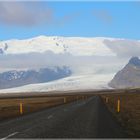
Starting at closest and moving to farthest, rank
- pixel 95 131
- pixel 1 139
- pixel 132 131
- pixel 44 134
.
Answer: pixel 1 139, pixel 44 134, pixel 95 131, pixel 132 131

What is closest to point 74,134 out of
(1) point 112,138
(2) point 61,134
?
(2) point 61,134

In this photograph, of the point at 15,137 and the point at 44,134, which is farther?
the point at 44,134

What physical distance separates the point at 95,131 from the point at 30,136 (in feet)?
16.3

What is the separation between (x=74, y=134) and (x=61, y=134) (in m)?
0.69

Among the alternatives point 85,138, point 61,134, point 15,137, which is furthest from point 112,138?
Result: point 15,137

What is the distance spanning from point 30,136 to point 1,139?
5.79ft

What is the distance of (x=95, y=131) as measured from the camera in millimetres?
25812

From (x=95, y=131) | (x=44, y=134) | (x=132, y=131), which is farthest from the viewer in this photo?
(x=132, y=131)

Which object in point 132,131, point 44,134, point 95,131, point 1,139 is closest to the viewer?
point 1,139

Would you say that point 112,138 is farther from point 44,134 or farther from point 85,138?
point 44,134

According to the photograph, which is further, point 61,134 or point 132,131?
point 132,131

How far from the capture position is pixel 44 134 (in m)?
23.4

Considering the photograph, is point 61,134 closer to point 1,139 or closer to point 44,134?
point 44,134

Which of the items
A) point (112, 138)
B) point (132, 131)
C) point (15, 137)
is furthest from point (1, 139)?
point (132, 131)
